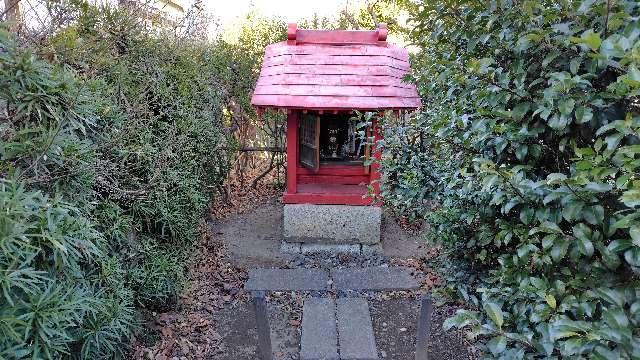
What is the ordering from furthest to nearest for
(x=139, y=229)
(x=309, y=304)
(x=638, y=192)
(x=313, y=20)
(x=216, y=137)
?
1. (x=313, y=20)
2. (x=216, y=137)
3. (x=309, y=304)
4. (x=139, y=229)
5. (x=638, y=192)

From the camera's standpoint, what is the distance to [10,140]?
232 cm

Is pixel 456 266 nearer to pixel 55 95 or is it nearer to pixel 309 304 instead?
pixel 309 304

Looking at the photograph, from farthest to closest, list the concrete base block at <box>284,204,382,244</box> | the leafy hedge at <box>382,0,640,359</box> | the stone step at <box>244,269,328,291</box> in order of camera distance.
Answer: the concrete base block at <box>284,204,382,244</box> → the stone step at <box>244,269,328,291</box> → the leafy hedge at <box>382,0,640,359</box>

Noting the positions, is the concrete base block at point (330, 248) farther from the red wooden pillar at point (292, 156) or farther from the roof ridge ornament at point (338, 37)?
the roof ridge ornament at point (338, 37)

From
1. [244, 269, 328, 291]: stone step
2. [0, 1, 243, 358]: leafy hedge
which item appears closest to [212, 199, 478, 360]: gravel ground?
[244, 269, 328, 291]: stone step

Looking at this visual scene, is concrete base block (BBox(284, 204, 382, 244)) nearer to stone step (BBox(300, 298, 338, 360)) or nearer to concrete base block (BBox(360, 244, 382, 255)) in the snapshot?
concrete base block (BBox(360, 244, 382, 255))

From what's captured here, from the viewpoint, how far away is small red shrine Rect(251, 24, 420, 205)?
5.18m

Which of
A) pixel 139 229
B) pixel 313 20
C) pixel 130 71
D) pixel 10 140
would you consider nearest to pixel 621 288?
pixel 10 140

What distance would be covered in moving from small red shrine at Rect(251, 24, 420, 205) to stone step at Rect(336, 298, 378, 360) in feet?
4.80

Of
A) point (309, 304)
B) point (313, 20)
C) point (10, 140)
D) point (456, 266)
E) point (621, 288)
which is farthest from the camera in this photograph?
point (313, 20)

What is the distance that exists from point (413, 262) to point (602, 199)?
14.3ft

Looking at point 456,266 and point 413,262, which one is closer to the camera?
point 456,266

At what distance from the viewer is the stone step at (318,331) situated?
148 inches

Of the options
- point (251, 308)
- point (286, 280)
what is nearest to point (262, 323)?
point (251, 308)
